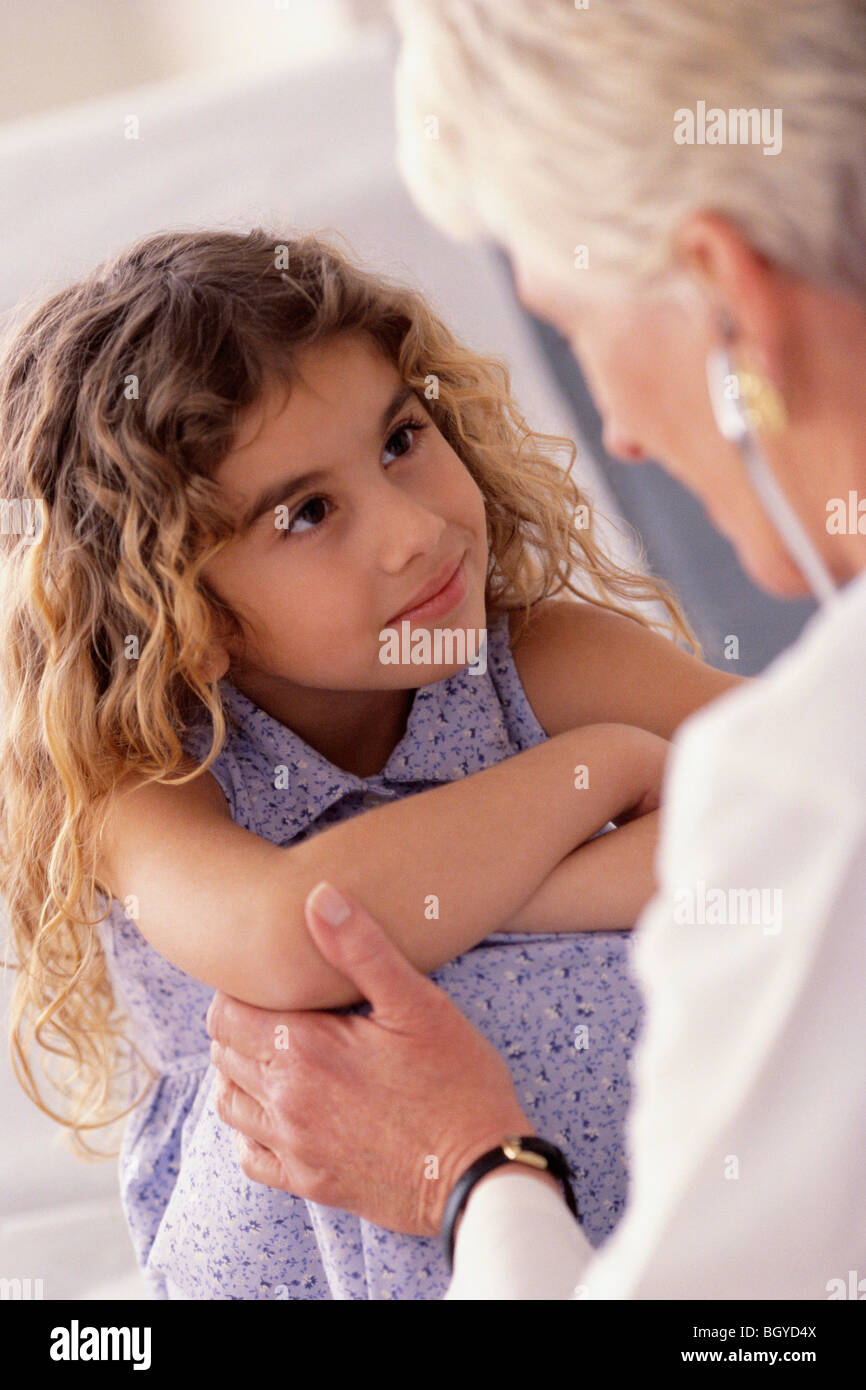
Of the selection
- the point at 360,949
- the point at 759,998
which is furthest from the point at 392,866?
the point at 759,998

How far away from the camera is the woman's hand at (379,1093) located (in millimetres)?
989

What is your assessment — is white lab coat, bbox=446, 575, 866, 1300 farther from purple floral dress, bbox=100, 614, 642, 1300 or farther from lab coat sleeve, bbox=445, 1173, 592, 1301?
purple floral dress, bbox=100, 614, 642, 1300

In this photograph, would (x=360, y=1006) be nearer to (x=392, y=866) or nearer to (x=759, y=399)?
(x=392, y=866)

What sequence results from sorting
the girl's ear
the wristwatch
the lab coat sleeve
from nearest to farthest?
the lab coat sleeve, the wristwatch, the girl's ear

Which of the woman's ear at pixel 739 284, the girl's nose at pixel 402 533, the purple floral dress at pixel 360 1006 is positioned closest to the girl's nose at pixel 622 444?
the woman's ear at pixel 739 284

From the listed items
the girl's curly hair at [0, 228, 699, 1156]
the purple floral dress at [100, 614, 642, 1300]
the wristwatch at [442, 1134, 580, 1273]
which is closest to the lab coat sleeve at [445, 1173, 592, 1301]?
the wristwatch at [442, 1134, 580, 1273]

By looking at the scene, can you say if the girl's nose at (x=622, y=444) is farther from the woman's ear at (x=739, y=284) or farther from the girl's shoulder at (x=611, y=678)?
the girl's shoulder at (x=611, y=678)

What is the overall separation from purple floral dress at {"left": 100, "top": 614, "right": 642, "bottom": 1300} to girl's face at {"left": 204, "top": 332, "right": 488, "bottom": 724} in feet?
0.28

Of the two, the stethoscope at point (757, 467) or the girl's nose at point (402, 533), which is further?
the girl's nose at point (402, 533)

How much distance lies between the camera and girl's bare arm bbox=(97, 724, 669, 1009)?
1.03 m

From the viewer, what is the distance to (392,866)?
1.03 m

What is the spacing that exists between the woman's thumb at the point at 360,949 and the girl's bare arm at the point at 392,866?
0.02 meters

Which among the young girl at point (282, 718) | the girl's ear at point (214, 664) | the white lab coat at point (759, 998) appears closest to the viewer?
the white lab coat at point (759, 998)

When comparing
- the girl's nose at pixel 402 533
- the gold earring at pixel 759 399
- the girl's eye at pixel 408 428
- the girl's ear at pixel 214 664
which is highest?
the gold earring at pixel 759 399
